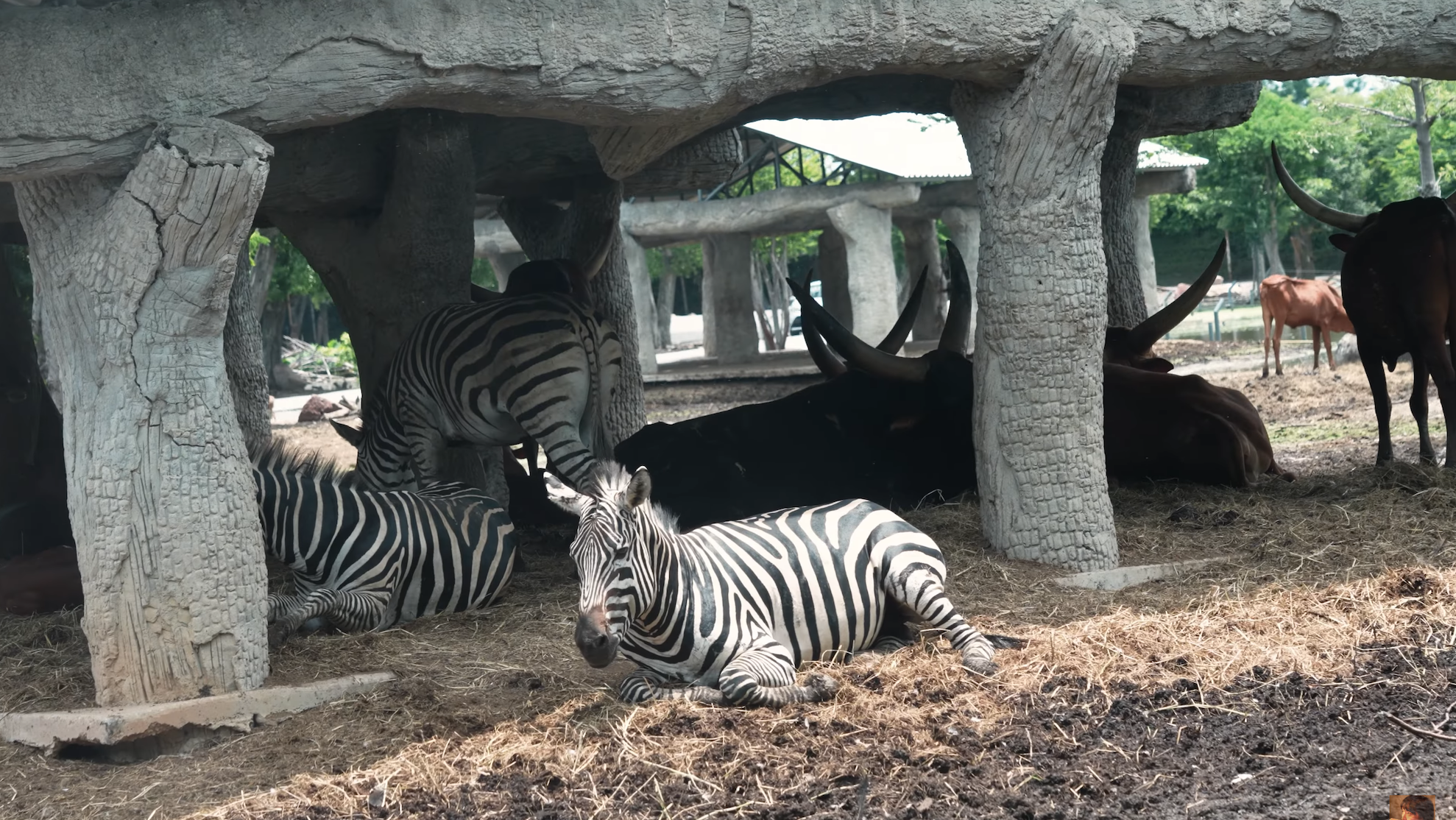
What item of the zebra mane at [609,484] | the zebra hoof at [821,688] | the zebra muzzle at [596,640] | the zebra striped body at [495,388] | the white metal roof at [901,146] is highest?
the white metal roof at [901,146]

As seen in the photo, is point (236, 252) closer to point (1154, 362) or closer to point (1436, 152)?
point (1154, 362)

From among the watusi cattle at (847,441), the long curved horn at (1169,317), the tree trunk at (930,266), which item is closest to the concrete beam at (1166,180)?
the tree trunk at (930,266)

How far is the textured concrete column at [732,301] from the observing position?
25.0 meters

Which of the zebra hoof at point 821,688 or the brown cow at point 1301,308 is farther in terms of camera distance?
the brown cow at point 1301,308

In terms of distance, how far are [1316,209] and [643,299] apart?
16.1 meters

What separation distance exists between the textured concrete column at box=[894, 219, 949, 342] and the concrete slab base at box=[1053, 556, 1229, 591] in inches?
684

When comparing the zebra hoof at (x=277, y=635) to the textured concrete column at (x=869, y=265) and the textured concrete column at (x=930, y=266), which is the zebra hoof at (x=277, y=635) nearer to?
the textured concrete column at (x=869, y=265)

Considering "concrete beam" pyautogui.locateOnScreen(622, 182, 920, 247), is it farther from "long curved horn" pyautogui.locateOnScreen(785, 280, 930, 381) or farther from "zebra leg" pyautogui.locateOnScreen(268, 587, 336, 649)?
"zebra leg" pyautogui.locateOnScreen(268, 587, 336, 649)

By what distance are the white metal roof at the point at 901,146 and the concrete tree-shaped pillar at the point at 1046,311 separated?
13.5 meters

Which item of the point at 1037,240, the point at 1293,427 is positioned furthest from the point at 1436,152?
the point at 1037,240

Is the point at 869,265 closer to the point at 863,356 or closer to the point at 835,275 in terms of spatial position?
the point at 835,275

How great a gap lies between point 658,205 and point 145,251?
17.8 m

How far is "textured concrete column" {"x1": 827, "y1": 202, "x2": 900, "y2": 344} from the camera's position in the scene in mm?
21359

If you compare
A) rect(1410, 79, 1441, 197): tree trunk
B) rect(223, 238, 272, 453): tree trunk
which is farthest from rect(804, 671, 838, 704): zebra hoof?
rect(1410, 79, 1441, 197): tree trunk
